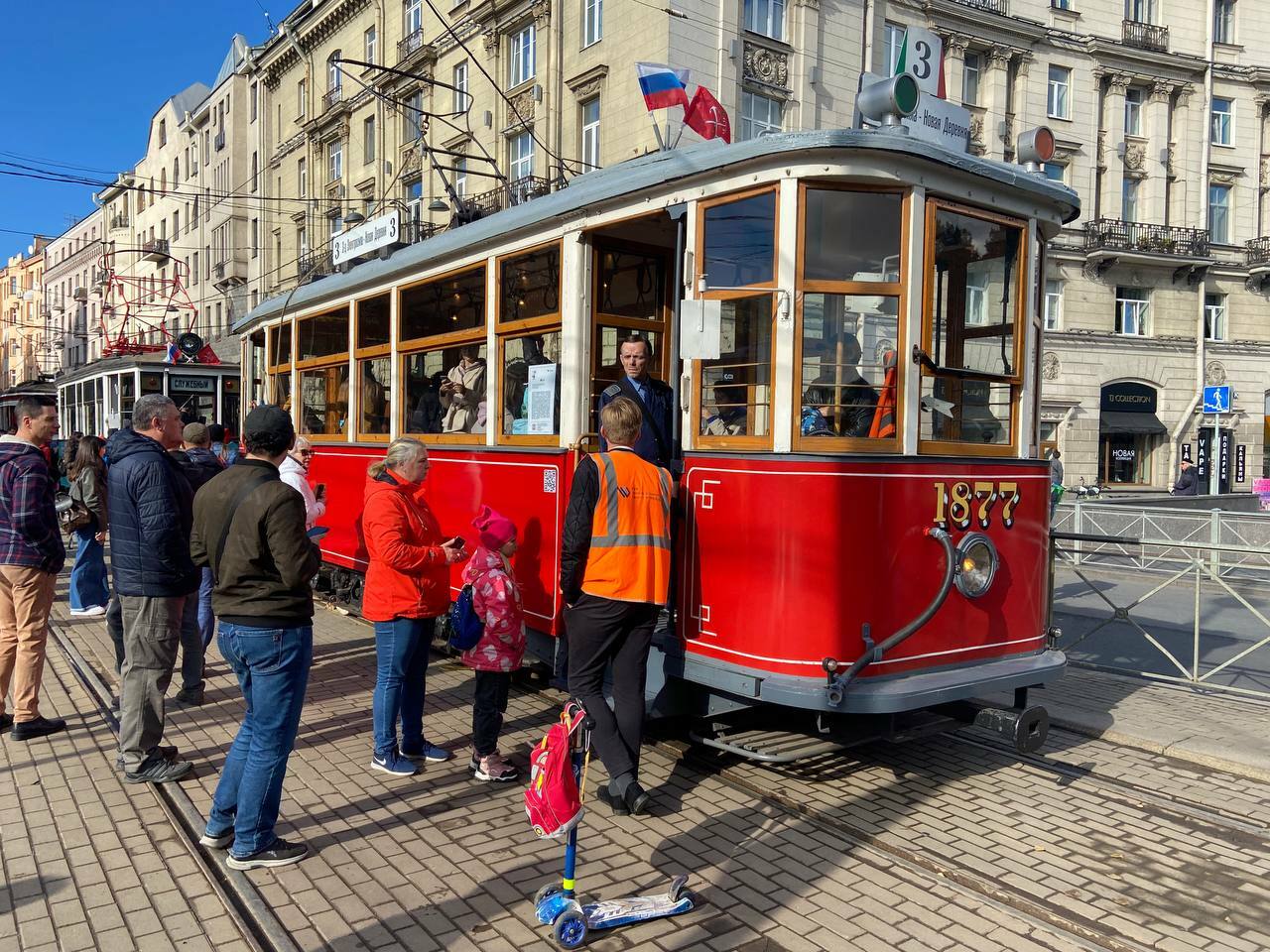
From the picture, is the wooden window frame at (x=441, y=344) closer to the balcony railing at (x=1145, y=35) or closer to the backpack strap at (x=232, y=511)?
the backpack strap at (x=232, y=511)

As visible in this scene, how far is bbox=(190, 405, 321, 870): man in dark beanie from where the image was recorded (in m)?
3.91

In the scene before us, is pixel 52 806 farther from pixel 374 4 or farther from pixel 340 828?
pixel 374 4

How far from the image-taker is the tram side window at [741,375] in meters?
4.91

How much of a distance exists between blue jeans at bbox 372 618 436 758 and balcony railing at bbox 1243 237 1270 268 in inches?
1448

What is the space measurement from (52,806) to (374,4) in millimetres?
32481

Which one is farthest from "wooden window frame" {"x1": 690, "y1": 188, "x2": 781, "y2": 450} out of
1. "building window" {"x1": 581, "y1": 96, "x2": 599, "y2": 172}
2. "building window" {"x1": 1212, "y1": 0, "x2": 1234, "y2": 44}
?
"building window" {"x1": 1212, "y1": 0, "x2": 1234, "y2": 44}

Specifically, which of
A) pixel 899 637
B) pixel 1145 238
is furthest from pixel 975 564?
pixel 1145 238

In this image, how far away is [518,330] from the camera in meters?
6.39

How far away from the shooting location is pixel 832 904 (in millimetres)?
3873

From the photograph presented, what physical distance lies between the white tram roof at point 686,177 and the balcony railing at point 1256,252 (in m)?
33.8

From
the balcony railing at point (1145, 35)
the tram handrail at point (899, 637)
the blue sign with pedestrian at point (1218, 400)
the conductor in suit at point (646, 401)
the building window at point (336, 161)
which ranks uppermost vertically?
the balcony railing at point (1145, 35)

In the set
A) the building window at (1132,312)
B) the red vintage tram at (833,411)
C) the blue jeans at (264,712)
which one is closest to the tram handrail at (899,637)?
the red vintage tram at (833,411)

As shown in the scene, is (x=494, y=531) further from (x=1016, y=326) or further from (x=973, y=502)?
(x=1016, y=326)

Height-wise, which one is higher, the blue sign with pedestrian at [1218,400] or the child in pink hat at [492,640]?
the blue sign with pedestrian at [1218,400]
